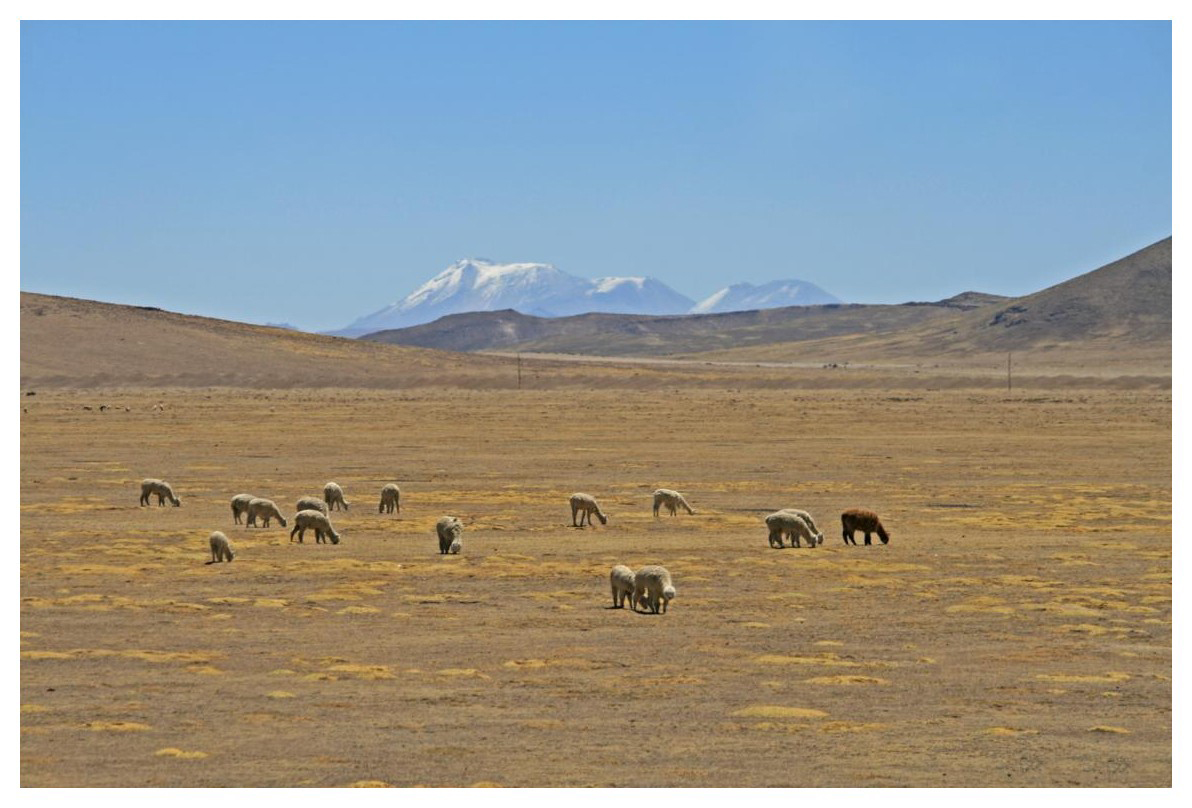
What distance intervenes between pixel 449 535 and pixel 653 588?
19.8ft

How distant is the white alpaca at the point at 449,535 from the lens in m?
25.2

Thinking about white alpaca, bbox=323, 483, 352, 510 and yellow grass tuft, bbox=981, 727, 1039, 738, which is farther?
white alpaca, bbox=323, 483, 352, 510

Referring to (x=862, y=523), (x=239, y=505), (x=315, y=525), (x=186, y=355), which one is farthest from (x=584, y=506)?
(x=186, y=355)

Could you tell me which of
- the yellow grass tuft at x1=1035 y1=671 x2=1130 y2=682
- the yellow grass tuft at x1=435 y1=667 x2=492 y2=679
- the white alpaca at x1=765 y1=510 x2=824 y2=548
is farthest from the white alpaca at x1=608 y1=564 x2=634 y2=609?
the white alpaca at x1=765 y1=510 x2=824 y2=548

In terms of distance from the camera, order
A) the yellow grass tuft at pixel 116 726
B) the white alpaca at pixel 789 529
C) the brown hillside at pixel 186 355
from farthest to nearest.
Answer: the brown hillside at pixel 186 355
the white alpaca at pixel 789 529
the yellow grass tuft at pixel 116 726

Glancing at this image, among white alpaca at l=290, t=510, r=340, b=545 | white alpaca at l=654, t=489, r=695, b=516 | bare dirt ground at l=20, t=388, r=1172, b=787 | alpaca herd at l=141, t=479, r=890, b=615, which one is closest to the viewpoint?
bare dirt ground at l=20, t=388, r=1172, b=787

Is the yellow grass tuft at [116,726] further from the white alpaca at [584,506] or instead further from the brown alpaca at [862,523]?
the white alpaca at [584,506]

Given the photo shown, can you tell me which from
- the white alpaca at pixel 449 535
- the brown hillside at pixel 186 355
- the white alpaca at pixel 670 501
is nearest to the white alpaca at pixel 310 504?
the white alpaca at pixel 449 535

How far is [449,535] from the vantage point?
25.2 meters

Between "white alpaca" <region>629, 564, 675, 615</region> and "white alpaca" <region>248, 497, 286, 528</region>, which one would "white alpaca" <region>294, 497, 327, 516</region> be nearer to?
"white alpaca" <region>248, 497, 286, 528</region>

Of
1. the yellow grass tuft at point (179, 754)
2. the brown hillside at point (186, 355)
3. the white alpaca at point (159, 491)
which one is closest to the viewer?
the yellow grass tuft at point (179, 754)

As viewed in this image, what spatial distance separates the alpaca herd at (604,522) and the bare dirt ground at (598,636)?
386 millimetres

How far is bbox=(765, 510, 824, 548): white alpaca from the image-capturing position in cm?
2622

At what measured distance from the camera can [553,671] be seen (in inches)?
658
